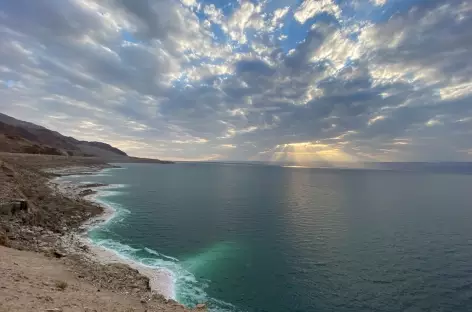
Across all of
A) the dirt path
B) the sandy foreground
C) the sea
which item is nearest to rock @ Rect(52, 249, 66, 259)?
the sandy foreground

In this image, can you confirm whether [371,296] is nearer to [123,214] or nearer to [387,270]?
[387,270]

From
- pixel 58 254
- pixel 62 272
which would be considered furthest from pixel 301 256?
pixel 58 254

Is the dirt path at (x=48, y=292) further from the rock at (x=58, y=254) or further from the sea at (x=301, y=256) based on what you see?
the sea at (x=301, y=256)

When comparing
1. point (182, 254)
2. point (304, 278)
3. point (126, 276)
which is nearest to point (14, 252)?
point (126, 276)

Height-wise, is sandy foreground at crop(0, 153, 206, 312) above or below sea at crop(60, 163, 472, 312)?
above

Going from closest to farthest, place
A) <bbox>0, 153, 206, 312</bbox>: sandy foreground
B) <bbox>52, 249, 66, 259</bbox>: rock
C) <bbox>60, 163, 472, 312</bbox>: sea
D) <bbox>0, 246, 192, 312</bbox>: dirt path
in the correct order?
<bbox>0, 246, 192, 312</bbox>: dirt path, <bbox>0, 153, 206, 312</bbox>: sandy foreground, <bbox>60, 163, 472, 312</bbox>: sea, <bbox>52, 249, 66, 259</bbox>: rock

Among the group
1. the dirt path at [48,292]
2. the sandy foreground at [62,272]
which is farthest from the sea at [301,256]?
the dirt path at [48,292]

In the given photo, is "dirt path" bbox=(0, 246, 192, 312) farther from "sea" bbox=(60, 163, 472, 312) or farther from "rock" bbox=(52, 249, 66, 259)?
"sea" bbox=(60, 163, 472, 312)

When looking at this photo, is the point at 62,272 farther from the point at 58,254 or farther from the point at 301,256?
the point at 301,256
